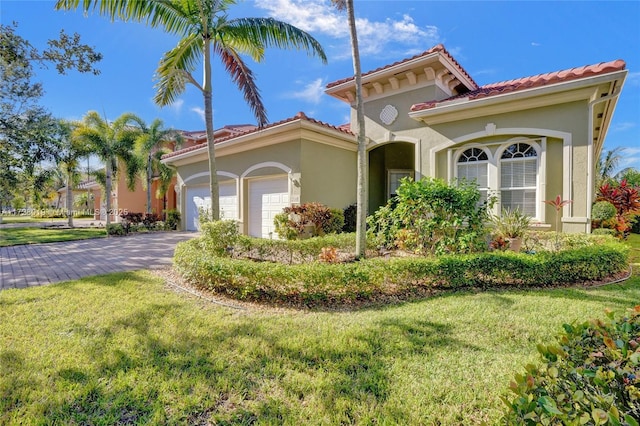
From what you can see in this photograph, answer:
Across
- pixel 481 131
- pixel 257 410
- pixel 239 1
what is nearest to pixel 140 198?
pixel 239 1

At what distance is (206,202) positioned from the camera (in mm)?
15195

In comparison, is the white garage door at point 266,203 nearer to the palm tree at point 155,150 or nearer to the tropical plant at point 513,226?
the tropical plant at point 513,226

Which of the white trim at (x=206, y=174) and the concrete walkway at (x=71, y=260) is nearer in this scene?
the concrete walkway at (x=71, y=260)

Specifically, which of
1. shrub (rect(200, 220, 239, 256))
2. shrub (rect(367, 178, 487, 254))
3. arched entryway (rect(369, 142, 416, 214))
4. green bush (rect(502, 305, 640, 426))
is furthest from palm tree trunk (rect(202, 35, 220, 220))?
green bush (rect(502, 305, 640, 426))

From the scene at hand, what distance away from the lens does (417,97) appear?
1132cm

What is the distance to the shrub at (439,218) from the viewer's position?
662 centimetres

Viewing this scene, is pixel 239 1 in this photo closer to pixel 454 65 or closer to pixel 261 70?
pixel 261 70

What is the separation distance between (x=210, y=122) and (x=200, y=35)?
8.25 feet

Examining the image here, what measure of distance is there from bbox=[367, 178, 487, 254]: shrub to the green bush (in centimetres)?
494

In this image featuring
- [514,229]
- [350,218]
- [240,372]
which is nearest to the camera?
[240,372]

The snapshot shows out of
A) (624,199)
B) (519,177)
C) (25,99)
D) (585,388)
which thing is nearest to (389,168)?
(519,177)

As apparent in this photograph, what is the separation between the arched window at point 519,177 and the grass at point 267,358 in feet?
14.9

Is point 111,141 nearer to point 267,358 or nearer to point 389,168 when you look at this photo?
point 389,168

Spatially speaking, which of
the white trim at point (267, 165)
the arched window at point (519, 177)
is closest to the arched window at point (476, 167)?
the arched window at point (519, 177)
